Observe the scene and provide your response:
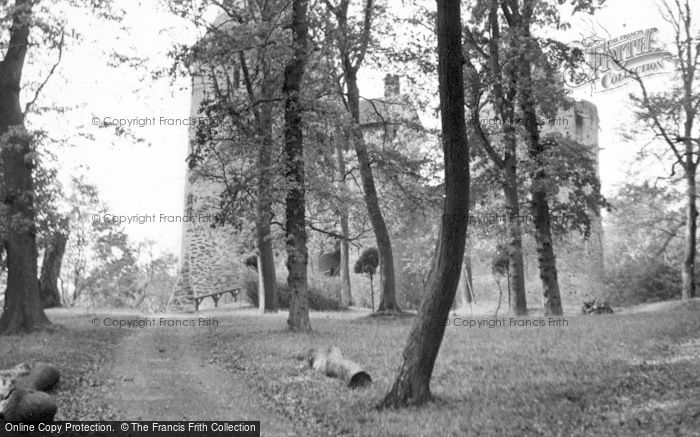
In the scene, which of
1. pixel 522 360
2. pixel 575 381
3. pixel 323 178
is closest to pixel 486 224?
pixel 323 178

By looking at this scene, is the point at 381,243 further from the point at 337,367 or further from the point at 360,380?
the point at 360,380

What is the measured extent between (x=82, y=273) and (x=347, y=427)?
33.0 metres

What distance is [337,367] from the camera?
1134 centimetres

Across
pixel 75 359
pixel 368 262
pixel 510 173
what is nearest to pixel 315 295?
pixel 368 262

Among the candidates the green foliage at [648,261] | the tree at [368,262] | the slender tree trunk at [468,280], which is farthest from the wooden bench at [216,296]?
the green foliage at [648,261]

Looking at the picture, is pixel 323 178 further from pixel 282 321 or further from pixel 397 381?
pixel 397 381

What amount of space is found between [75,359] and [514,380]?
28.9 ft

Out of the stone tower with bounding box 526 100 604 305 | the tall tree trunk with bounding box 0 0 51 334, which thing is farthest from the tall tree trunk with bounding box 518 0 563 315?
the tall tree trunk with bounding box 0 0 51 334

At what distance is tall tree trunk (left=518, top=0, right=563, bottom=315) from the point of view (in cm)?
2200

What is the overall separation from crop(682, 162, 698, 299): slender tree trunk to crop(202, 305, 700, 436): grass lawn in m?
11.0

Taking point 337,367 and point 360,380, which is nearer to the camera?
point 360,380

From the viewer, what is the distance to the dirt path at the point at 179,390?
378 inches

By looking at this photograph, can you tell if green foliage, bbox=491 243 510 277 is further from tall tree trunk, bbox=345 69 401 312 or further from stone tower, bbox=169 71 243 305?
stone tower, bbox=169 71 243 305

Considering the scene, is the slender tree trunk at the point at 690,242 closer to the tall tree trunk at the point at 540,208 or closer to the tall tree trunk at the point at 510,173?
the tall tree trunk at the point at 540,208
